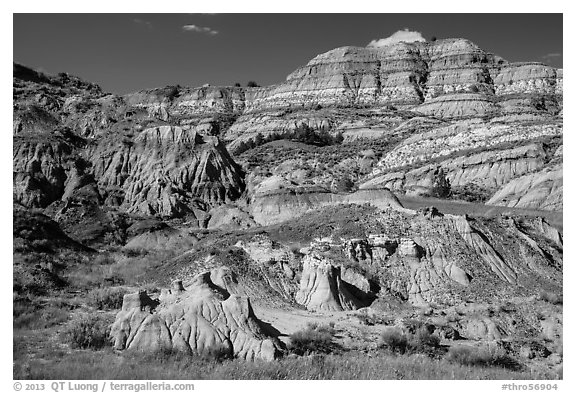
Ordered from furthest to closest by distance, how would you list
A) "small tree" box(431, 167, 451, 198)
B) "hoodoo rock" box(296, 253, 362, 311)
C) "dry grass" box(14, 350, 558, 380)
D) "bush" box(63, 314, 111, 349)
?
"small tree" box(431, 167, 451, 198), "hoodoo rock" box(296, 253, 362, 311), "bush" box(63, 314, 111, 349), "dry grass" box(14, 350, 558, 380)

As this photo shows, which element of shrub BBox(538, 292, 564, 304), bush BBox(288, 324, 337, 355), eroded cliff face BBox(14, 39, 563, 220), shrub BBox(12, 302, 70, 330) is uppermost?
eroded cliff face BBox(14, 39, 563, 220)

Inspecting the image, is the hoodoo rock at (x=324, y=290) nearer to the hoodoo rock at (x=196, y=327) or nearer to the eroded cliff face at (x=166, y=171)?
the hoodoo rock at (x=196, y=327)

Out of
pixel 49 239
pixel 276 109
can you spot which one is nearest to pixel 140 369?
pixel 49 239

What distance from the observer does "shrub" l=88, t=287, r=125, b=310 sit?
70.5ft

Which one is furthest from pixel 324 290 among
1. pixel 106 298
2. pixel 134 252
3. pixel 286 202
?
pixel 286 202

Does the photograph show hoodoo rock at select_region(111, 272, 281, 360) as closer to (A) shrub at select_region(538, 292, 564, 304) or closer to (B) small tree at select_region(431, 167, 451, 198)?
(A) shrub at select_region(538, 292, 564, 304)

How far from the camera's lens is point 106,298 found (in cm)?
2191

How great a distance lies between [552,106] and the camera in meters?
94.4

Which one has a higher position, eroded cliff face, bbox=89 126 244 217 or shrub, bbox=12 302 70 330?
eroded cliff face, bbox=89 126 244 217

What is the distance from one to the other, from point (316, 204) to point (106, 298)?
83.0 ft

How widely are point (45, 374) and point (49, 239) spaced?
64.3 feet

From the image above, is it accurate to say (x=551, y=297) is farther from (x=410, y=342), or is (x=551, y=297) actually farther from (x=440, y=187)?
(x=440, y=187)

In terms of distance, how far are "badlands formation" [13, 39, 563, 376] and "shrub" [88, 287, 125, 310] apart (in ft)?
4.54

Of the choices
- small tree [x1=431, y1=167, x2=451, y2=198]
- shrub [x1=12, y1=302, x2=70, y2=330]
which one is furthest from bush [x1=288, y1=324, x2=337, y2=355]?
small tree [x1=431, y1=167, x2=451, y2=198]
